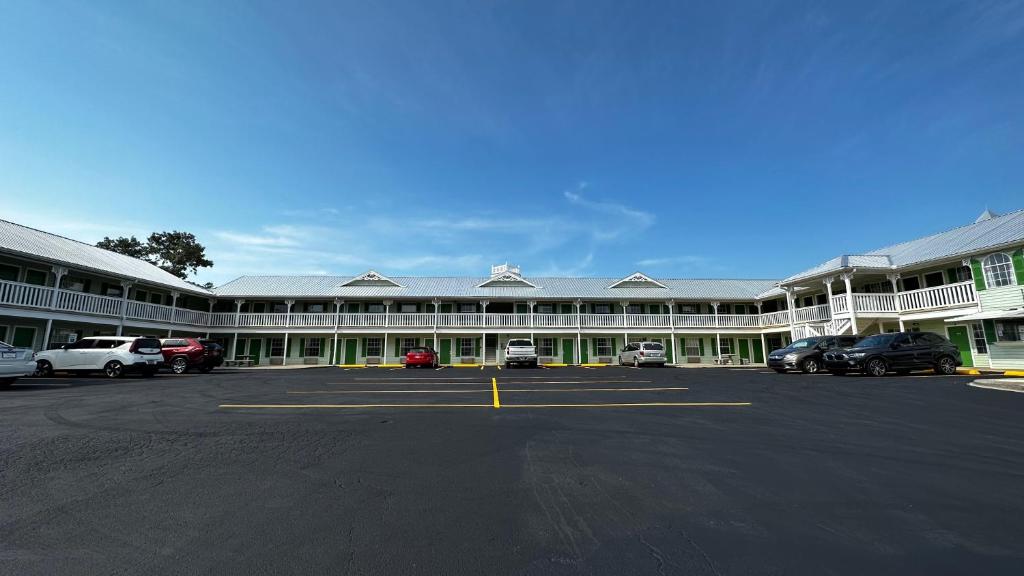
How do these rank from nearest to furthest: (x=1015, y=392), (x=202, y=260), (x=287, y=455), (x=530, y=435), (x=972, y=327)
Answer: (x=287, y=455) → (x=530, y=435) → (x=1015, y=392) → (x=972, y=327) → (x=202, y=260)

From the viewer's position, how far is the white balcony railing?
65.1 ft

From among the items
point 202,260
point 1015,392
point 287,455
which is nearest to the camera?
point 287,455

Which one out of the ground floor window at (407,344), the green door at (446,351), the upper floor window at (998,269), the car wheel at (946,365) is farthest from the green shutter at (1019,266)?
the ground floor window at (407,344)

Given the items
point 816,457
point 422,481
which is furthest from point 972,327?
point 422,481

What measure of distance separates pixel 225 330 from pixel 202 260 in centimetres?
2367

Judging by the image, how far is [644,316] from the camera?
30.9m

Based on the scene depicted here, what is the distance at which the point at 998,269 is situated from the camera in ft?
62.2

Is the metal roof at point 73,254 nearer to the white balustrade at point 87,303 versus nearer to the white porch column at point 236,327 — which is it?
the white balustrade at point 87,303

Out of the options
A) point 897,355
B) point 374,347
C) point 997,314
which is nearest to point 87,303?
point 374,347

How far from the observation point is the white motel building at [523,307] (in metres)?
20.2

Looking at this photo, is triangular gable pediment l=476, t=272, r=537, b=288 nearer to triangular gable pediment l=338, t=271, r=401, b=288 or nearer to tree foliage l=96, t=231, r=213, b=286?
triangular gable pediment l=338, t=271, r=401, b=288

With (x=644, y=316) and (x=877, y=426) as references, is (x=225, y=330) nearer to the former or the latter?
(x=644, y=316)

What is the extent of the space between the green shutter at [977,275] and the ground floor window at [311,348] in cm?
3851

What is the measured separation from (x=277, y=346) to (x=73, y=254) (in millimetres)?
12399
